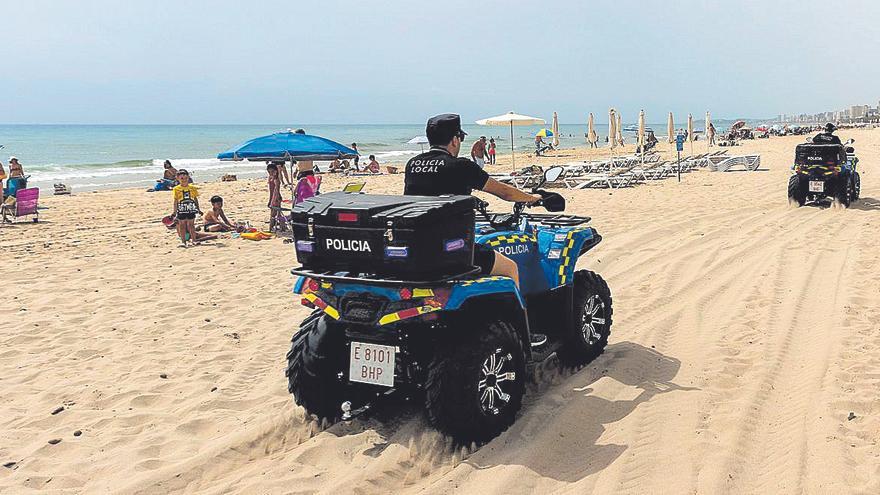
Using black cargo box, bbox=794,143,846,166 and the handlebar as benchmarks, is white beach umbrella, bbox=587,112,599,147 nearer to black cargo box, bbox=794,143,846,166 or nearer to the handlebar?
black cargo box, bbox=794,143,846,166

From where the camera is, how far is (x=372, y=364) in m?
3.96

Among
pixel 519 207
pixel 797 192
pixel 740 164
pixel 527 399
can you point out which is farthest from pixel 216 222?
pixel 740 164

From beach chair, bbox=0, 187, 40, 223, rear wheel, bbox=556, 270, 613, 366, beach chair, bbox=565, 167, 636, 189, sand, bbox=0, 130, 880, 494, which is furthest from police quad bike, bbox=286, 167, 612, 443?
beach chair, bbox=565, 167, 636, 189

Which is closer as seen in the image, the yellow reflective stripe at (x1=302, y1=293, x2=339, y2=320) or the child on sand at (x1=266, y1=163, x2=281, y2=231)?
the yellow reflective stripe at (x1=302, y1=293, x2=339, y2=320)

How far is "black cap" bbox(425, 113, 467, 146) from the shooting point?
14.3 ft

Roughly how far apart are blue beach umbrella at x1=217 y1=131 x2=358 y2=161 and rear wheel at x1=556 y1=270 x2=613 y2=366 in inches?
311

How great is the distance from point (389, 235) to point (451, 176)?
2.58ft

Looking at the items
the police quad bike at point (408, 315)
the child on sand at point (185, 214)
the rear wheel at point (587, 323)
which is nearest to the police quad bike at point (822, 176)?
the rear wheel at point (587, 323)

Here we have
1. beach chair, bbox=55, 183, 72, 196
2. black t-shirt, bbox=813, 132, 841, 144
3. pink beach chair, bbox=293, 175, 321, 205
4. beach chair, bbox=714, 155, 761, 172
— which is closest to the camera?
pink beach chair, bbox=293, 175, 321, 205

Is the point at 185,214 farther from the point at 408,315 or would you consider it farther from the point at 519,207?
the point at 408,315

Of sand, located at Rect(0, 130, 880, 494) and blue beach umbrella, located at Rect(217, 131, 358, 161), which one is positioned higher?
blue beach umbrella, located at Rect(217, 131, 358, 161)

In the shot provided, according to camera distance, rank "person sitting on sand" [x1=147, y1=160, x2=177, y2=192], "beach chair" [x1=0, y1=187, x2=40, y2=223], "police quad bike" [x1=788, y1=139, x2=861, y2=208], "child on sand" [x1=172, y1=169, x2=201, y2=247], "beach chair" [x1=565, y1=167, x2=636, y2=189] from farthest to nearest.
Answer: "person sitting on sand" [x1=147, y1=160, x2=177, y2=192]
"beach chair" [x1=565, y1=167, x2=636, y2=189]
"beach chair" [x1=0, y1=187, x2=40, y2=223]
"police quad bike" [x1=788, y1=139, x2=861, y2=208]
"child on sand" [x1=172, y1=169, x2=201, y2=247]

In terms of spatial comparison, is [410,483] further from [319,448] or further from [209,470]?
[209,470]

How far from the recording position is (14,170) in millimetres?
17062
